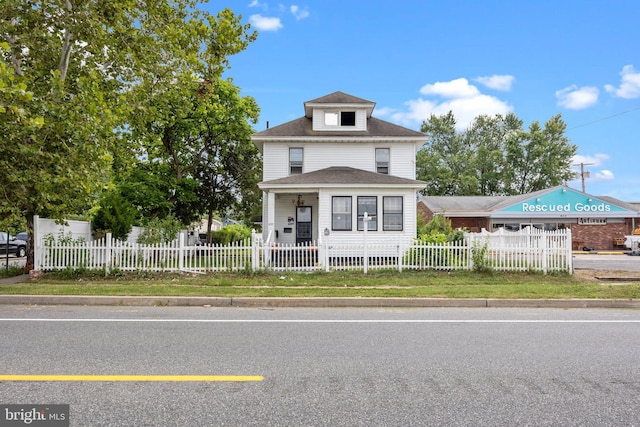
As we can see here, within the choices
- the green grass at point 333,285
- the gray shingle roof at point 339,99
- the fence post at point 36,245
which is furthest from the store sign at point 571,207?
the fence post at point 36,245

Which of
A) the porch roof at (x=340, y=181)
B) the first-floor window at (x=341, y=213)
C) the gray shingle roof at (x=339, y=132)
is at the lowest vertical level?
the first-floor window at (x=341, y=213)

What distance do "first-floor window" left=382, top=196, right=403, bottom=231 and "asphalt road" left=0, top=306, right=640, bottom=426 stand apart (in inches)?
401

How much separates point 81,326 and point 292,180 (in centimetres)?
1191

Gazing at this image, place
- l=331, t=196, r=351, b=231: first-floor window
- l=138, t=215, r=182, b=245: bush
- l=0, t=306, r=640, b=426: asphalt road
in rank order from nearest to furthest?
l=0, t=306, r=640, b=426: asphalt road < l=138, t=215, r=182, b=245: bush < l=331, t=196, r=351, b=231: first-floor window

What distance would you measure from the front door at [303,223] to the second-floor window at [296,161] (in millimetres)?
1873

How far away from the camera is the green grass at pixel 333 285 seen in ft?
33.1

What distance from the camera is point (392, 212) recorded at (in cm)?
1791

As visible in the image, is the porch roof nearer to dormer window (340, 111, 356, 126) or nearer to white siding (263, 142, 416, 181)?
white siding (263, 142, 416, 181)

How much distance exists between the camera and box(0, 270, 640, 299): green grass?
33.1 feet

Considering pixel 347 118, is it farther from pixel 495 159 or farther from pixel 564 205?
pixel 495 159

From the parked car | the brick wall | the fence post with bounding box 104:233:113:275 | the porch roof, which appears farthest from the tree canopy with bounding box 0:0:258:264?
the brick wall

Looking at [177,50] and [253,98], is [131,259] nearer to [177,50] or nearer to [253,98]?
[177,50]

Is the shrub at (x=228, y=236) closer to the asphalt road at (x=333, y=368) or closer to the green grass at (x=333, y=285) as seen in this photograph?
the green grass at (x=333, y=285)

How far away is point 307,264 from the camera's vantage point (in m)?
14.6
